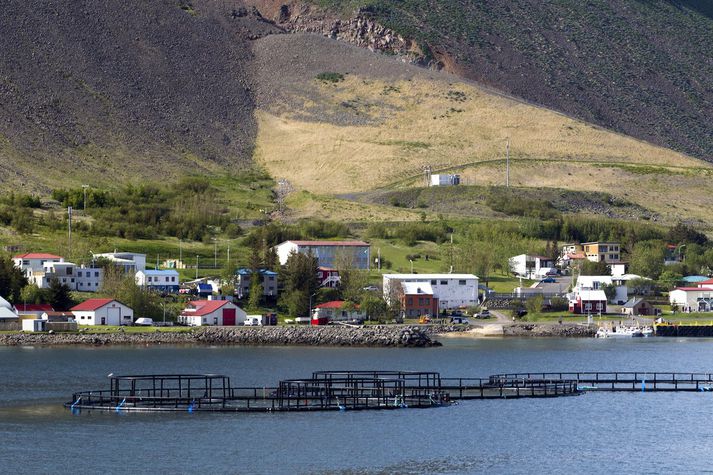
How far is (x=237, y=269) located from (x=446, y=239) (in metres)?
31.8

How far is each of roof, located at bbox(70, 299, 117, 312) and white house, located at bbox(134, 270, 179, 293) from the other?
7326 millimetres

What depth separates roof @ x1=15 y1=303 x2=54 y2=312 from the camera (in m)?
99.5

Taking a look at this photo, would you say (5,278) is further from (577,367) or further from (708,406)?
(708,406)

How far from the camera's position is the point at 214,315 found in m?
101

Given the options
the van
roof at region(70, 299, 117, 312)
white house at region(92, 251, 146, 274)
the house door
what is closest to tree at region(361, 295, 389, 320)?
the van

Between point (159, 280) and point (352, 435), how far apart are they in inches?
2106

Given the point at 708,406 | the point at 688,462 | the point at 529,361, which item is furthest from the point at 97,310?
the point at 688,462

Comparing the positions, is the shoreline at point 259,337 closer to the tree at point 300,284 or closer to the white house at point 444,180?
the tree at point 300,284

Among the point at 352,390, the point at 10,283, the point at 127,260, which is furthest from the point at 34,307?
the point at 352,390

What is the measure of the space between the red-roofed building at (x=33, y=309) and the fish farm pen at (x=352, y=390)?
26840 mm

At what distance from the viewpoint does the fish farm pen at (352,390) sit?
63.5 meters

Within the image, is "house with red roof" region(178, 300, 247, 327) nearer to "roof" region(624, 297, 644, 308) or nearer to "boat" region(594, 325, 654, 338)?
"boat" region(594, 325, 654, 338)

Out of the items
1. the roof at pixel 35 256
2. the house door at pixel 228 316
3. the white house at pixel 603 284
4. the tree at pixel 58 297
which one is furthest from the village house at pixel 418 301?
the roof at pixel 35 256

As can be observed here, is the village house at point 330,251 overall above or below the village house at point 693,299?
above
